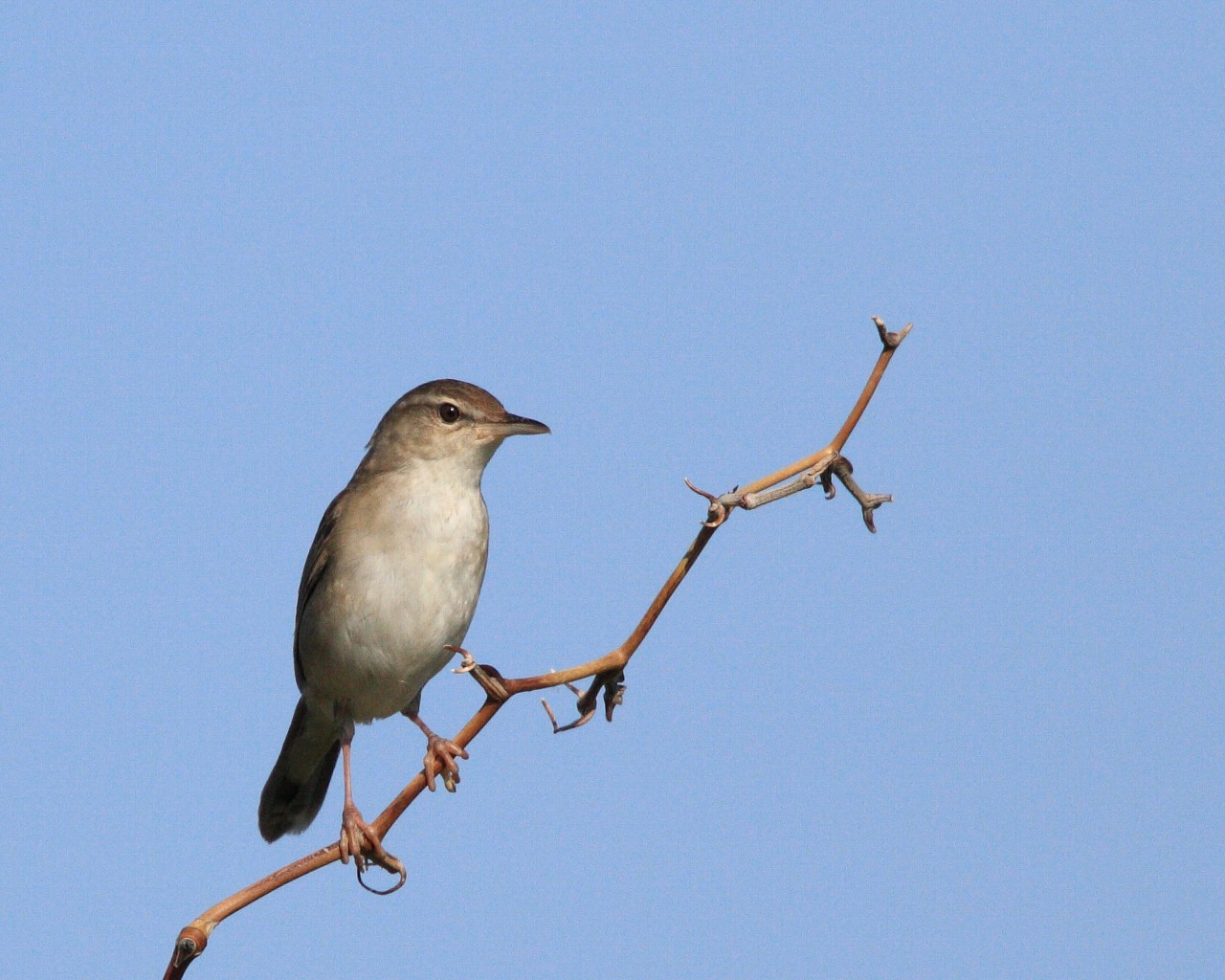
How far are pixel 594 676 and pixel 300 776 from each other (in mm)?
4737

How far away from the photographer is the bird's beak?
6695 mm

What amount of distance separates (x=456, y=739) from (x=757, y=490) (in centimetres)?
94

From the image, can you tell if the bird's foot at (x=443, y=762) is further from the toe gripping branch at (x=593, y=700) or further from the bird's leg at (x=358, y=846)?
the toe gripping branch at (x=593, y=700)

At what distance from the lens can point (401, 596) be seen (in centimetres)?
662

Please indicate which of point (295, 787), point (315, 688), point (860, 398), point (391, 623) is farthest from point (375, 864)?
point (860, 398)

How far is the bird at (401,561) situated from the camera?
6.66 metres

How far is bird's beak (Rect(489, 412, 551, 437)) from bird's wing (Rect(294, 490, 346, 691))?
941 millimetres

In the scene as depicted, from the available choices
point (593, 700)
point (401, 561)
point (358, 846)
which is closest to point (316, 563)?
point (401, 561)

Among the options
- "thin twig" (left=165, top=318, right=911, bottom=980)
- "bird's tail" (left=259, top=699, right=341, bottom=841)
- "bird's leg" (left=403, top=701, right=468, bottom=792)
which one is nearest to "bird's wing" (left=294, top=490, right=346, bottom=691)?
"bird's tail" (left=259, top=699, right=341, bottom=841)

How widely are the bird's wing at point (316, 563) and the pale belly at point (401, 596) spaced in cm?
11

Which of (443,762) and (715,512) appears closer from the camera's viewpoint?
(715,512)

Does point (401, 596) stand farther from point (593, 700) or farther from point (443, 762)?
point (593, 700)

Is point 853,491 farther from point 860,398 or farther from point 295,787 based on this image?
point 295,787

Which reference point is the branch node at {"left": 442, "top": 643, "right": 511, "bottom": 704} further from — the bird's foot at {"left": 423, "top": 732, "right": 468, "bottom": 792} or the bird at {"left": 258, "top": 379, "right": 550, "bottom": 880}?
the bird at {"left": 258, "top": 379, "right": 550, "bottom": 880}
